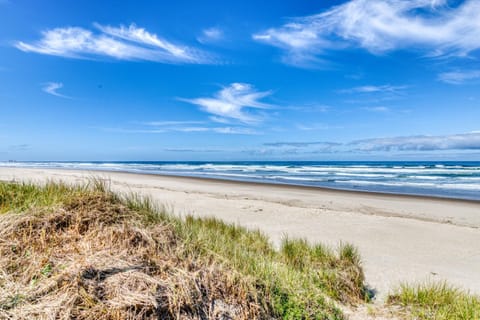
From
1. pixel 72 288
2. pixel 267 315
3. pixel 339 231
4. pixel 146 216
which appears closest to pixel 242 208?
pixel 339 231

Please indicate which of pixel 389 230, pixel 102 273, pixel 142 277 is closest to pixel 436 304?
pixel 142 277

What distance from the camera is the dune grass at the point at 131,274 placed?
7.27ft

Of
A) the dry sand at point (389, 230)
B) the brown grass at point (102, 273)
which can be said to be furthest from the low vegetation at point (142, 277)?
the dry sand at point (389, 230)

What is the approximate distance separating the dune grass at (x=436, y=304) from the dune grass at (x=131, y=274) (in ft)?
1.99

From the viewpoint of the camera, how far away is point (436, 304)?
3648mm

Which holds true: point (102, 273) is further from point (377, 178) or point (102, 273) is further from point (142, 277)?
point (377, 178)

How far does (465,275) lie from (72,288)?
20.5 feet

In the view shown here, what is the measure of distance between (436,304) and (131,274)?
139 inches

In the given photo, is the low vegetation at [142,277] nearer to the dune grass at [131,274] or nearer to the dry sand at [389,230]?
the dune grass at [131,274]

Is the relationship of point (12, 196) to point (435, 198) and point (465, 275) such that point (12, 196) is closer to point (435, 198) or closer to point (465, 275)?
point (465, 275)

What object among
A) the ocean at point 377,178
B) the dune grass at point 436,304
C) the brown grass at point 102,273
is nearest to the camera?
the brown grass at point 102,273

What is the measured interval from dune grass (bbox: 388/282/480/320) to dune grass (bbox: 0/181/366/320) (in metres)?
0.61

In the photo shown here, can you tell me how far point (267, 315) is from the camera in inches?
112

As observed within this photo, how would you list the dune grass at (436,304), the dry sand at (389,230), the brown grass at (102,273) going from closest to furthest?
the brown grass at (102,273) < the dune grass at (436,304) < the dry sand at (389,230)
